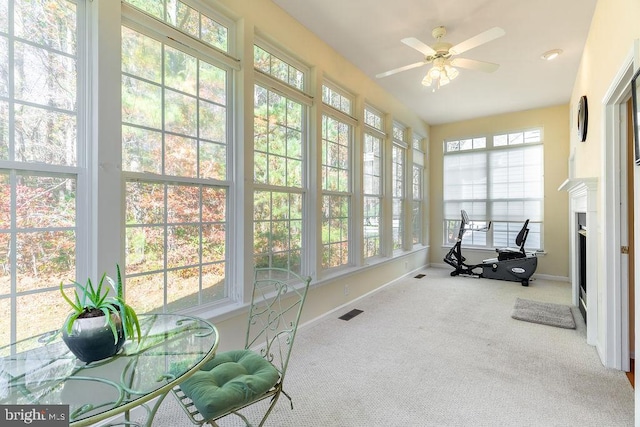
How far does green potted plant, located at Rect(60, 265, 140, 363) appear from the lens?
1104 mm

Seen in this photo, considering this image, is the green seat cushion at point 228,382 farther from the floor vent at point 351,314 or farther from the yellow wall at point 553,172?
the yellow wall at point 553,172

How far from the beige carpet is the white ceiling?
3.09 metres

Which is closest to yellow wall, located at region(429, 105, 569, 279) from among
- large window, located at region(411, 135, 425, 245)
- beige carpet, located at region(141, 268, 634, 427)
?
large window, located at region(411, 135, 425, 245)

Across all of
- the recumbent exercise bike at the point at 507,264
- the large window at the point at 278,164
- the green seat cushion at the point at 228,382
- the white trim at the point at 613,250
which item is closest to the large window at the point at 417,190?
the recumbent exercise bike at the point at 507,264

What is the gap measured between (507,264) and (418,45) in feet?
13.9

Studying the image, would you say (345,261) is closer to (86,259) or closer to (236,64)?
(236,64)

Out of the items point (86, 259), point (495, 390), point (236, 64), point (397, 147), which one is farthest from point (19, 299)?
point (397, 147)

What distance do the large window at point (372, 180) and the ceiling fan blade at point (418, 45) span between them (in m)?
1.66

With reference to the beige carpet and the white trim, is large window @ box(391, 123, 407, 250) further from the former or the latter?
the white trim

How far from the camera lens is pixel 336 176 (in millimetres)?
3891

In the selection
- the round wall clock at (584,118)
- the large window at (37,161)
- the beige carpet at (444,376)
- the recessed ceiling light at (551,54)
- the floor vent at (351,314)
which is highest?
the recessed ceiling light at (551,54)

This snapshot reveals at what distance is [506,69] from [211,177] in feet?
13.3

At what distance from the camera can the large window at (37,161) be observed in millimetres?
1492

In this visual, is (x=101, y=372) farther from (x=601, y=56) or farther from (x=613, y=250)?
(x=601, y=56)
